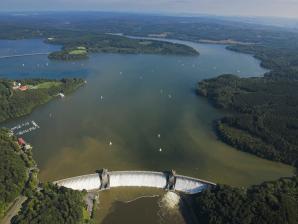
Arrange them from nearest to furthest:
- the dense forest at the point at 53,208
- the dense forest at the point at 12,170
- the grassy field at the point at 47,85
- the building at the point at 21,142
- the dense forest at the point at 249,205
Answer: the dense forest at the point at 53,208 → the dense forest at the point at 249,205 → the dense forest at the point at 12,170 → the building at the point at 21,142 → the grassy field at the point at 47,85

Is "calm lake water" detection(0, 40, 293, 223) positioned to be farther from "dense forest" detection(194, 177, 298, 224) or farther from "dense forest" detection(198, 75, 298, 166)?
"dense forest" detection(194, 177, 298, 224)

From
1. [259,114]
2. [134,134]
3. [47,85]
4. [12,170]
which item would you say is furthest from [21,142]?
[259,114]

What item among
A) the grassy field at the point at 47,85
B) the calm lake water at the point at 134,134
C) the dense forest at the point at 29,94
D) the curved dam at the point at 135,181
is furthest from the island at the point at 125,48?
the curved dam at the point at 135,181

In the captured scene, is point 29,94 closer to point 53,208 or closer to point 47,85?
point 47,85

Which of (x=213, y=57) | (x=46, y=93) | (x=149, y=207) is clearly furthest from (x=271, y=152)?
(x=213, y=57)

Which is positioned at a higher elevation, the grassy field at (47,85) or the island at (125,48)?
the grassy field at (47,85)

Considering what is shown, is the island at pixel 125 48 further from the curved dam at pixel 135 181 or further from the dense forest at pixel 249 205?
the dense forest at pixel 249 205
